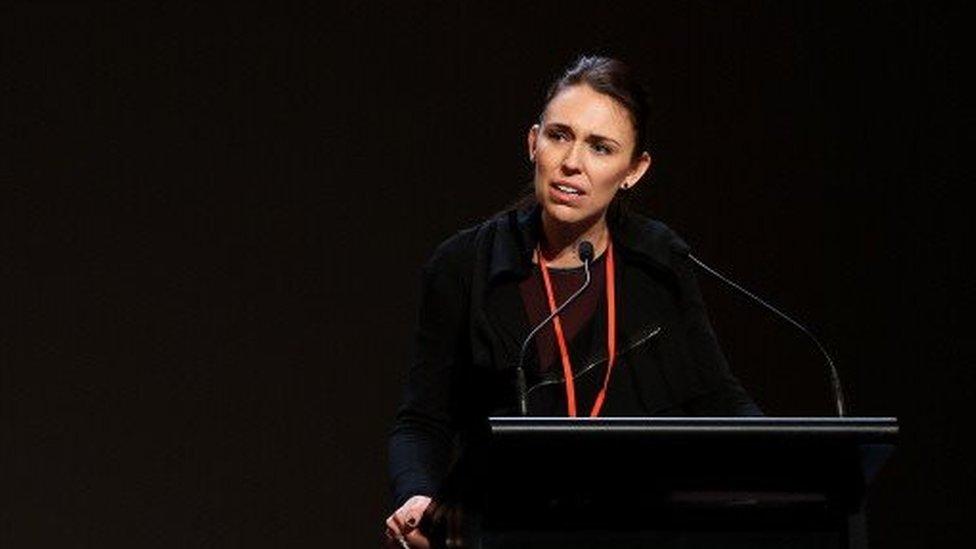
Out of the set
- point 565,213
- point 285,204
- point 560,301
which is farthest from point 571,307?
point 285,204

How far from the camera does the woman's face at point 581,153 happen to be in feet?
8.47

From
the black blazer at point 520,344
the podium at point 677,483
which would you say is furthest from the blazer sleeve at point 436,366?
the podium at point 677,483

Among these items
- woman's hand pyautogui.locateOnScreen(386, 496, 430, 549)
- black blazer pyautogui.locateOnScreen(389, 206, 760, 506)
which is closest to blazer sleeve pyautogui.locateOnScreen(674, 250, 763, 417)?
black blazer pyautogui.locateOnScreen(389, 206, 760, 506)

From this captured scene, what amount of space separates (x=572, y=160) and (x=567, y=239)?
0.41 feet

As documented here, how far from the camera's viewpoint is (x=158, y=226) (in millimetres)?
3969

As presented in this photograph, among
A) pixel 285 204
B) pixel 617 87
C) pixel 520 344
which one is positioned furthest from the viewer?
pixel 285 204

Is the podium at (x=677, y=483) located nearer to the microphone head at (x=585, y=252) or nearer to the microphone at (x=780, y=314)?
the microphone at (x=780, y=314)

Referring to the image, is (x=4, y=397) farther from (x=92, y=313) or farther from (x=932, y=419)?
(x=932, y=419)

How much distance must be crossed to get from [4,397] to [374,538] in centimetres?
86

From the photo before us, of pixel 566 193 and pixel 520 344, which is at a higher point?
pixel 566 193

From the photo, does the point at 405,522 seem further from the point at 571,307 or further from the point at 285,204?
the point at 285,204

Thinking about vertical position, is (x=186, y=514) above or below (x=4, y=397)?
below

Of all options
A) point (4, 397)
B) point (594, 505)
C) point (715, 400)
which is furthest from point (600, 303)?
point (4, 397)

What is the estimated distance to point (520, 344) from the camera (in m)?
2.53
